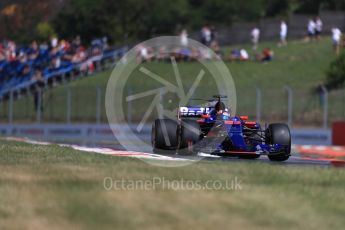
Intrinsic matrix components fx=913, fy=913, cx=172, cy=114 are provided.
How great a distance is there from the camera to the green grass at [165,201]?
29.8 ft

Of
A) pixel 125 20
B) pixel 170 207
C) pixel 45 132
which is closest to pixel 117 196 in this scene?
pixel 170 207

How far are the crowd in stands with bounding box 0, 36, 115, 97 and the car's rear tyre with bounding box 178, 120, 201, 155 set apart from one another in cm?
2565

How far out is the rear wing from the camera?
716 inches

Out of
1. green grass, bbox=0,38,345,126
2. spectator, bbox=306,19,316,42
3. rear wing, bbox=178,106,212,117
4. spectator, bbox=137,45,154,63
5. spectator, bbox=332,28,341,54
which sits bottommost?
rear wing, bbox=178,106,212,117

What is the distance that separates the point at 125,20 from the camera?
65562 mm

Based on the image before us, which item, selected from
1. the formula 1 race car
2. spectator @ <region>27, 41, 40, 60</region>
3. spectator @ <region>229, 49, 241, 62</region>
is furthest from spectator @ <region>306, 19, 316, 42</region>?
the formula 1 race car

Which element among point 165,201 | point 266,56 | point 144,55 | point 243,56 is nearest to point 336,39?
point 266,56

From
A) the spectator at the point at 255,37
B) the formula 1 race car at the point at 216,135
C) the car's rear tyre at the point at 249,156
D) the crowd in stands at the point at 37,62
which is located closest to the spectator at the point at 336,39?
the spectator at the point at 255,37

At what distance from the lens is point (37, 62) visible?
1722 inches

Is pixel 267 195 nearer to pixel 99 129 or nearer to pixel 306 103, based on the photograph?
pixel 306 103

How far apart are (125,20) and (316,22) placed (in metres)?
21.6

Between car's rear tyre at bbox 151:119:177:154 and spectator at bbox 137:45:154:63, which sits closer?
car's rear tyre at bbox 151:119:177:154

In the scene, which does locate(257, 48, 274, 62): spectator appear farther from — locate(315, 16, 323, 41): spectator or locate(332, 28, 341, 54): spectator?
locate(315, 16, 323, 41): spectator

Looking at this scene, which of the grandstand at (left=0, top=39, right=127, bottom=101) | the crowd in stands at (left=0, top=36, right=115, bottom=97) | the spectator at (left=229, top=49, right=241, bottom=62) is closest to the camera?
the grandstand at (left=0, top=39, right=127, bottom=101)
